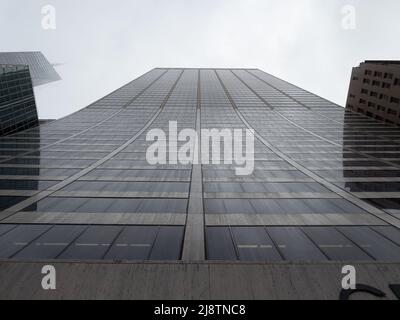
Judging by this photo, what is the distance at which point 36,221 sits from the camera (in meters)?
22.7

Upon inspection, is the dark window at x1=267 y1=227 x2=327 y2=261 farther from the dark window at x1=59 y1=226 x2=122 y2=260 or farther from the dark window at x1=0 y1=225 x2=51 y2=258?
the dark window at x1=0 y1=225 x2=51 y2=258

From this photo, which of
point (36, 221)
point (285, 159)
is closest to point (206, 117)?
point (285, 159)

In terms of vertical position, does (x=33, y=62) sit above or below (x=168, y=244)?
above

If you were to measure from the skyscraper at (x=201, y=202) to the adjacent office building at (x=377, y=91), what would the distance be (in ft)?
21.3

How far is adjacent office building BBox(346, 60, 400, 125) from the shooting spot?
63531mm

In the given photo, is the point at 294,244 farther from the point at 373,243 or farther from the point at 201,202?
the point at 201,202

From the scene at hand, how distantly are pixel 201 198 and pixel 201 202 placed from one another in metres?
0.98

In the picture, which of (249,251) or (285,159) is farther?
(285,159)

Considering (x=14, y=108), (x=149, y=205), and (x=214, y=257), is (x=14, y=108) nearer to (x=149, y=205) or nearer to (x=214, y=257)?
(x=149, y=205)

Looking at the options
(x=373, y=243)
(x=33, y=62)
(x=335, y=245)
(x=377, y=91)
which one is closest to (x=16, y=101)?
(x=335, y=245)

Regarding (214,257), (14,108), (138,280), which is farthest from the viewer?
(14,108)

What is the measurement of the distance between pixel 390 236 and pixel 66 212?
2180 centimetres

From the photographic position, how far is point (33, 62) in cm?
17462
